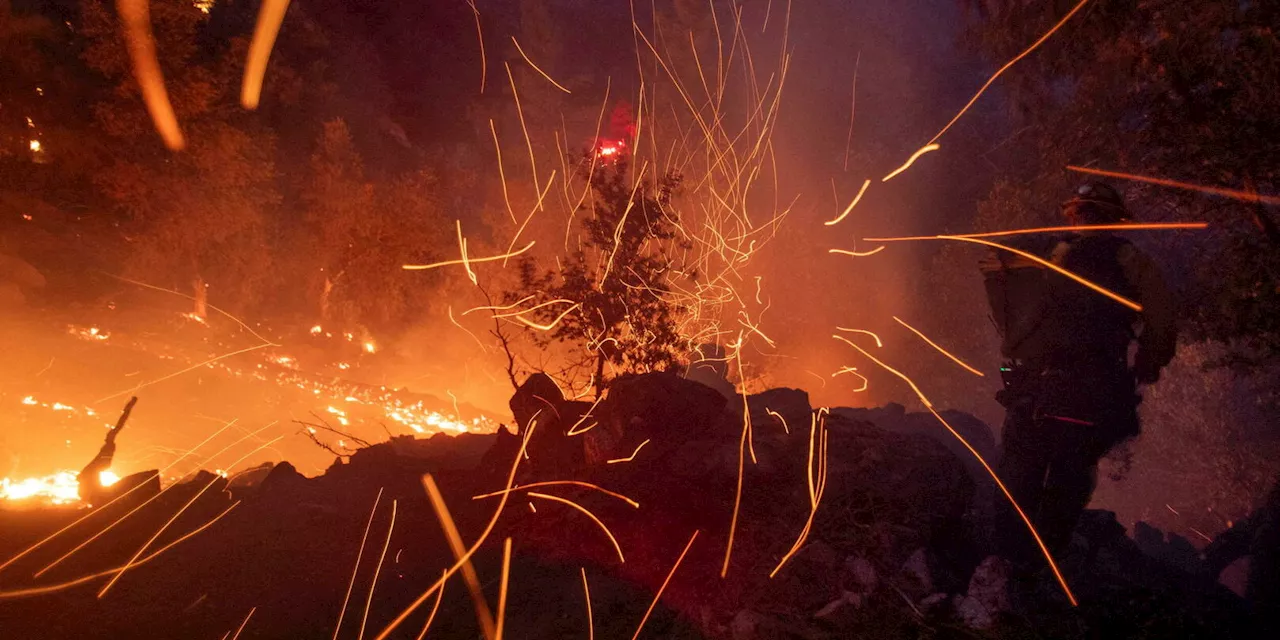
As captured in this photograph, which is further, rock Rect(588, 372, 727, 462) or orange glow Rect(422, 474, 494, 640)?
rock Rect(588, 372, 727, 462)

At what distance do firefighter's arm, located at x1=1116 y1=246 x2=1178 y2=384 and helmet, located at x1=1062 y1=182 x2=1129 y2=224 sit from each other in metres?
0.36

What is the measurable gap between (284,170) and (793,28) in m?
27.9

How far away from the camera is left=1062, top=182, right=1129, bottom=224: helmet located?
19.2 ft

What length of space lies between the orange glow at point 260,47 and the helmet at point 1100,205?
66.5 ft

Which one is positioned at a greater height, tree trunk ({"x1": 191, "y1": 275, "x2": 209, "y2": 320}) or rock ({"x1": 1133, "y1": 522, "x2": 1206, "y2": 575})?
tree trunk ({"x1": 191, "y1": 275, "x2": 209, "y2": 320})

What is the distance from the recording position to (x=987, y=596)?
5.00 meters

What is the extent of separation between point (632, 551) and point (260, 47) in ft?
67.3

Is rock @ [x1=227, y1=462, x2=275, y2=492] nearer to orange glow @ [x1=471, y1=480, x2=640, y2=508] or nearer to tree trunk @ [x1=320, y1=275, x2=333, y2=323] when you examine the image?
orange glow @ [x1=471, y1=480, x2=640, y2=508]

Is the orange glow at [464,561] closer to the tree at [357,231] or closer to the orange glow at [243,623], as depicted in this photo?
the orange glow at [243,623]

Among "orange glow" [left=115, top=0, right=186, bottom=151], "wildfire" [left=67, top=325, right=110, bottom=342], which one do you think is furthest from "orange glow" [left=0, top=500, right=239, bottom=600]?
"orange glow" [left=115, top=0, right=186, bottom=151]

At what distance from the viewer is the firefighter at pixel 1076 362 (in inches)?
228

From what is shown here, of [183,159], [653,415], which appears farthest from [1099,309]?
[183,159]

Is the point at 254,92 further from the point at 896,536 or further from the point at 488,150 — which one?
the point at 896,536

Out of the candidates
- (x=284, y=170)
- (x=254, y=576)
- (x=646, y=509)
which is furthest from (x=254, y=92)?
(x=646, y=509)
